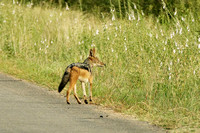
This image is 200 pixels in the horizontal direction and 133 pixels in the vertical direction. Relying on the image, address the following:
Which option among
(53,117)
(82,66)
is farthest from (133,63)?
(53,117)

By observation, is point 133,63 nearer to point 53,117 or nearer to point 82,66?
point 82,66

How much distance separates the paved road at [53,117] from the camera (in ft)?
22.4

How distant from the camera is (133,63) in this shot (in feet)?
35.6

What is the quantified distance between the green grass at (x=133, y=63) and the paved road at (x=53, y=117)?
1.61 feet

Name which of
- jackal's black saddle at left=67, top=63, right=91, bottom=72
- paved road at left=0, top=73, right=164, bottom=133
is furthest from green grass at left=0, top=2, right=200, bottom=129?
jackal's black saddle at left=67, top=63, right=91, bottom=72

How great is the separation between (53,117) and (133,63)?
3.66 meters

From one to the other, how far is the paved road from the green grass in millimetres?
492

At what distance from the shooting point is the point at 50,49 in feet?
49.8

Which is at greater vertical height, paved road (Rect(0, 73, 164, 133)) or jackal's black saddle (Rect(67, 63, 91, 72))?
jackal's black saddle (Rect(67, 63, 91, 72))

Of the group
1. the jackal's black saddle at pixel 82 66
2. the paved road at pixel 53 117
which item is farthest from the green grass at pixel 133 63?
the jackal's black saddle at pixel 82 66

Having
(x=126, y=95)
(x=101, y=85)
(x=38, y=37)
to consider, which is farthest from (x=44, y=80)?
(x=38, y=37)

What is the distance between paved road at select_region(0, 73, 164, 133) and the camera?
6.83 metres

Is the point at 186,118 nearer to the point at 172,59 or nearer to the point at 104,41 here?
the point at 172,59

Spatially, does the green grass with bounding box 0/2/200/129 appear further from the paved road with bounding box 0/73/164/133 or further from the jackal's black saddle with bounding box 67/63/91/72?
the jackal's black saddle with bounding box 67/63/91/72
